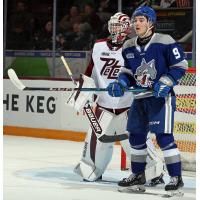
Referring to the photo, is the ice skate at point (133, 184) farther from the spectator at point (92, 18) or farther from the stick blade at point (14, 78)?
the spectator at point (92, 18)

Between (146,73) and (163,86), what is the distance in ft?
0.65

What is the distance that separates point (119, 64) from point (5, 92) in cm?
410

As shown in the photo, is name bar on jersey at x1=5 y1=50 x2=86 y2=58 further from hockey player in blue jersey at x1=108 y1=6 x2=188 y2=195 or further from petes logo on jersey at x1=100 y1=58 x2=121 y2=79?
hockey player in blue jersey at x1=108 y1=6 x2=188 y2=195

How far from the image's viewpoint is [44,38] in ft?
32.8

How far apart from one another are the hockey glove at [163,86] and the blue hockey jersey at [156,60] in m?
0.04

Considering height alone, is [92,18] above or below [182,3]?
below

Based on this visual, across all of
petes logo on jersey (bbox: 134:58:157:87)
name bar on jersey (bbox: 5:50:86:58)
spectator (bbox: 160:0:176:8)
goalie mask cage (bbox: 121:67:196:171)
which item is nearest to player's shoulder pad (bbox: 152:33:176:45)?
petes logo on jersey (bbox: 134:58:157:87)

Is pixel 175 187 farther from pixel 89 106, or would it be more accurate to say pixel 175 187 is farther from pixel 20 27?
pixel 20 27

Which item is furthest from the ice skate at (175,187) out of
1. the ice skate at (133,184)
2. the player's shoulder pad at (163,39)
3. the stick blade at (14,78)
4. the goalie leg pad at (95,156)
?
the stick blade at (14,78)

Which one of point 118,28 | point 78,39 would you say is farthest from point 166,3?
point 118,28

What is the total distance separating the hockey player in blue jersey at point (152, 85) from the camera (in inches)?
181

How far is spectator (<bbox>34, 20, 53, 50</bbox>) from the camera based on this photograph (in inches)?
386

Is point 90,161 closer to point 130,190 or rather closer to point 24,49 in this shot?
point 130,190

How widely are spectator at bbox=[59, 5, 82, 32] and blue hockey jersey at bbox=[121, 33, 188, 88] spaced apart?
5189mm
